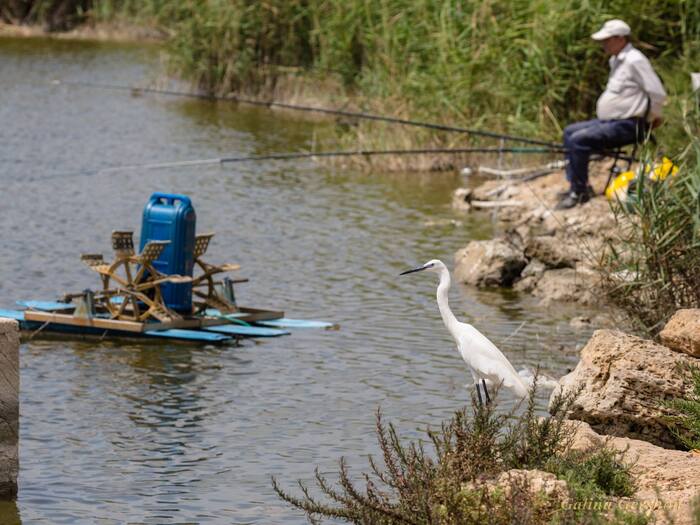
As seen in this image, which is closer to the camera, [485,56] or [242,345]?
[242,345]

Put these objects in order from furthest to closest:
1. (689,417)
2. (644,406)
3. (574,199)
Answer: (574,199) → (644,406) → (689,417)

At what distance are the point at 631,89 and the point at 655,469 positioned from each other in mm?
7799

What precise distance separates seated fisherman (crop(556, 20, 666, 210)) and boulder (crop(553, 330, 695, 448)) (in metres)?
6.49

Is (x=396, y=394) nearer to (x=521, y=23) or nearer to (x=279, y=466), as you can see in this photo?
(x=279, y=466)

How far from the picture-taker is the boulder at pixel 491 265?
39.7 ft

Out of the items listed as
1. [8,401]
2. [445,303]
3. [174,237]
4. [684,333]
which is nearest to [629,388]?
Answer: [684,333]

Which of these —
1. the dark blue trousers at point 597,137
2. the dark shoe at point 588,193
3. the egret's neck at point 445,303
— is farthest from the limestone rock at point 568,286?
the egret's neck at point 445,303

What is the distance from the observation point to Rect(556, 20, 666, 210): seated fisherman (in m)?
13.2

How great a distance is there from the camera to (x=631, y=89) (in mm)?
13289

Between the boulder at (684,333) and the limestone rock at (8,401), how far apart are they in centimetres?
345

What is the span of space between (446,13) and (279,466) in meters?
12.0

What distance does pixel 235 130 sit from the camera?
2195cm

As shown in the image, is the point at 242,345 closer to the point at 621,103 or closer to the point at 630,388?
the point at 630,388

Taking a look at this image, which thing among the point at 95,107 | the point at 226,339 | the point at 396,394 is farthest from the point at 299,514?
the point at 95,107
